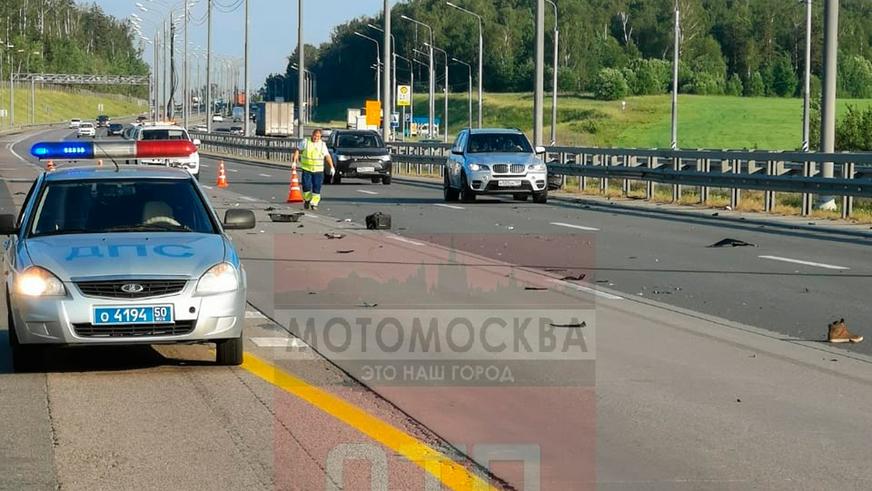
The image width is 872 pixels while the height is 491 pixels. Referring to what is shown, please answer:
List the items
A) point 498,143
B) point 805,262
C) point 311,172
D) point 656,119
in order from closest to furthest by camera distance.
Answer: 1. point 805,262
2. point 311,172
3. point 498,143
4. point 656,119

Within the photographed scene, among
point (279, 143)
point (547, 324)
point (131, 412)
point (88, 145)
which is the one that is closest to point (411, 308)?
point (547, 324)

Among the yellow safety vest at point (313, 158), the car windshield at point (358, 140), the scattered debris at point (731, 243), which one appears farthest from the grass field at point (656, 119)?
the scattered debris at point (731, 243)

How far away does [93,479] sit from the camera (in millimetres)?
7000

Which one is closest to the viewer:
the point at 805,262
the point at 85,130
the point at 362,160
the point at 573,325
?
the point at 573,325

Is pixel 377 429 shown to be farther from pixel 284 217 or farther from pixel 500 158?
pixel 500 158

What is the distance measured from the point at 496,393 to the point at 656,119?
13070cm

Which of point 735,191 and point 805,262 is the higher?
point 735,191

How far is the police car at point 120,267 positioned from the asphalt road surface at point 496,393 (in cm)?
35

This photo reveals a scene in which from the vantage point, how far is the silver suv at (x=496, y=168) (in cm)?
3253

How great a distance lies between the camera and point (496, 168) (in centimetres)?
3256

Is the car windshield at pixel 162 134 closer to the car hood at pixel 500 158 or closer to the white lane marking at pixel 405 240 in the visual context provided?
the car hood at pixel 500 158

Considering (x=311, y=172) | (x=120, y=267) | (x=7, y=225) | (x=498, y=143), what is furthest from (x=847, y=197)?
(x=120, y=267)

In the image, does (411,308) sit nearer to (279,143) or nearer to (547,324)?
(547,324)

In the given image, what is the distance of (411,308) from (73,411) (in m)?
5.30
